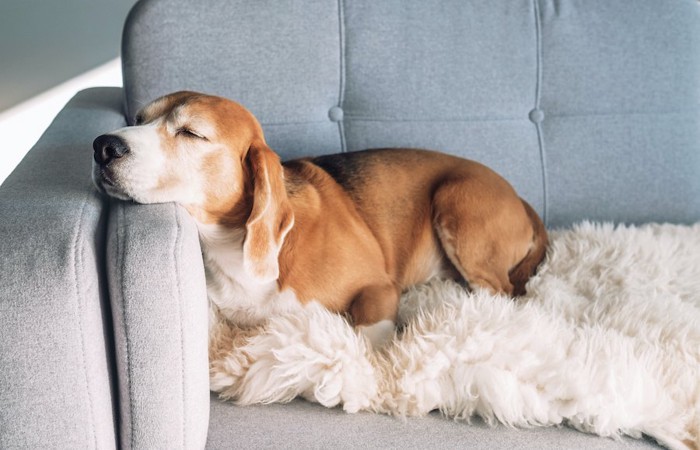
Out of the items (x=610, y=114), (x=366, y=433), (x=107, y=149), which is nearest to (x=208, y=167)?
(x=107, y=149)

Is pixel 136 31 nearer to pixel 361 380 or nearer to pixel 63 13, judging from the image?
pixel 63 13

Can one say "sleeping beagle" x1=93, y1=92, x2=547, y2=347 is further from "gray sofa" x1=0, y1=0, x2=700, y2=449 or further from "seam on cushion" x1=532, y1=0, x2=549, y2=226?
"seam on cushion" x1=532, y1=0, x2=549, y2=226

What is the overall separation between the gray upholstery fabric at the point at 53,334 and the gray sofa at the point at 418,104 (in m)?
0.05

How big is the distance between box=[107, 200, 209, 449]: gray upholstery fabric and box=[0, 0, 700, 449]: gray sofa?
0.10ft

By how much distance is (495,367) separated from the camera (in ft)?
4.23

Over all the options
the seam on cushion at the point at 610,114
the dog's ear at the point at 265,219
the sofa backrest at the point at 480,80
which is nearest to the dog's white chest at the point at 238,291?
the dog's ear at the point at 265,219

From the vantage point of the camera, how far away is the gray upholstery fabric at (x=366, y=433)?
1187 mm

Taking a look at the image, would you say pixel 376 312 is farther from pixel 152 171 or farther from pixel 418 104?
pixel 418 104

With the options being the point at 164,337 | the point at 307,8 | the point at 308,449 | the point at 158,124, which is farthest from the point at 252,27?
the point at 308,449

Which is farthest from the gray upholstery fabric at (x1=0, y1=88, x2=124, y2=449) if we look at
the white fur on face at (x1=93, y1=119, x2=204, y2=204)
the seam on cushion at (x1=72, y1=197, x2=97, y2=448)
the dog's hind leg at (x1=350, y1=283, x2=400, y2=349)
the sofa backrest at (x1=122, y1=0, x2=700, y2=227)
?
the sofa backrest at (x1=122, y1=0, x2=700, y2=227)

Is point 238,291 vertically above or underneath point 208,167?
underneath

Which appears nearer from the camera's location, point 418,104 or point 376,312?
point 376,312

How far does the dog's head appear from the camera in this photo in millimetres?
1406

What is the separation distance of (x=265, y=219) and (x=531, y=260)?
0.96 metres
